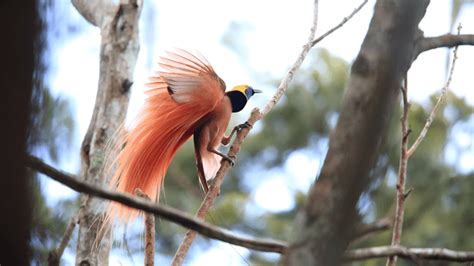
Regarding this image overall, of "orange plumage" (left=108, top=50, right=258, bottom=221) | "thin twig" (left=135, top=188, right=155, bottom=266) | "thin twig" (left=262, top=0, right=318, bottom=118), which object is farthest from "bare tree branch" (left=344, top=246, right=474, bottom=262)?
"orange plumage" (left=108, top=50, right=258, bottom=221)

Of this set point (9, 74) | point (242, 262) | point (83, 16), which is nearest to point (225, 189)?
point (83, 16)

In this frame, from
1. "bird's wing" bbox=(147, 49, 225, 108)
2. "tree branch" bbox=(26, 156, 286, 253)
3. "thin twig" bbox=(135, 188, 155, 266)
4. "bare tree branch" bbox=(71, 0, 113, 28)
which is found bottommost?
"thin twig" bbox=(135, 188, 155, 266)

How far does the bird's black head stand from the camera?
9.28 ft

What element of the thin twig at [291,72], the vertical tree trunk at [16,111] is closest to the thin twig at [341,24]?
the thin twig at [291,72]

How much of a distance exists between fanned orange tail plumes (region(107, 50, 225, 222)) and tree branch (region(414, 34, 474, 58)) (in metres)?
1.16

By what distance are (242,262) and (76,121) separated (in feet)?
3.62

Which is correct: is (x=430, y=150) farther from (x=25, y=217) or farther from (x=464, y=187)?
(x=25, y=217)

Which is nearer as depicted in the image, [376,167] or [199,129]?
[376,167]

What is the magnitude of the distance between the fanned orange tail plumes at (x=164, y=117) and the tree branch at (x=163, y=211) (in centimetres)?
120

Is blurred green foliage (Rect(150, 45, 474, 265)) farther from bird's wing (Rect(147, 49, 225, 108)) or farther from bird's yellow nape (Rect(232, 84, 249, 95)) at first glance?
bird's wing (Rect(147, 49, 225, 108))

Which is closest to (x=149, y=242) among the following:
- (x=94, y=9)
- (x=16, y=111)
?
(x=16, y=111)

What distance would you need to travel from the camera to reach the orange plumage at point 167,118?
238 centimetres

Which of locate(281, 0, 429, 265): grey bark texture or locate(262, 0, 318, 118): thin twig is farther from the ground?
locate(262, 0, 318, 118): thin twig

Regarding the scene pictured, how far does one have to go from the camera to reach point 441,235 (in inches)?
200
